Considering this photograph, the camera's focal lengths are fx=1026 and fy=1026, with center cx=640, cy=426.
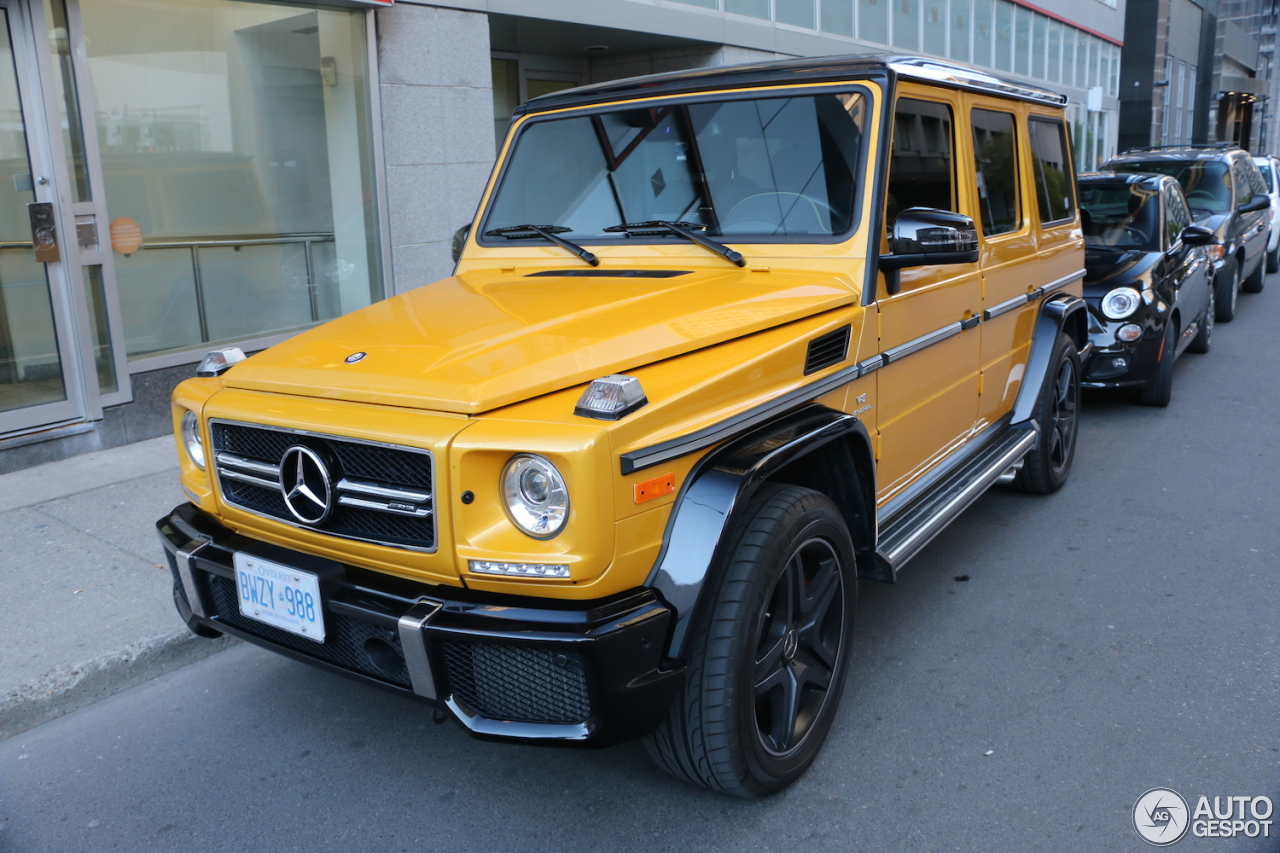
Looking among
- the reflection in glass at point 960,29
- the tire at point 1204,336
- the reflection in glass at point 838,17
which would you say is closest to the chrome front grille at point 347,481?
the tire at point 1204,336

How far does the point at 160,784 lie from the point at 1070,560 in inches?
150

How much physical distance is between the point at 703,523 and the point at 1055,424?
12.0 feet

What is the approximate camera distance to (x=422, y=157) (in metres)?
8.48

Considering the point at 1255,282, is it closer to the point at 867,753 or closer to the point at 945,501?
the point at 945,501

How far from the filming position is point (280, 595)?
271 cm

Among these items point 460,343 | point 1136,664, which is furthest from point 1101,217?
point 460,343

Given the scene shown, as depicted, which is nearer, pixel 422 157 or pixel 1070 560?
pixel 1070 560

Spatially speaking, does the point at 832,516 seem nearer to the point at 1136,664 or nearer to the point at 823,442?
the point at 823,442

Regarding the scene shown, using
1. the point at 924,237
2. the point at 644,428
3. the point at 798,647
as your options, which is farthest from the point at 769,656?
the point at 924,237

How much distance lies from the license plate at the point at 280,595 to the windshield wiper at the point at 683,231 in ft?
5.63

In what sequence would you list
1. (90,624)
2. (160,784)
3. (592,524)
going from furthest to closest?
(90,624) < (160,784) < (592,524)

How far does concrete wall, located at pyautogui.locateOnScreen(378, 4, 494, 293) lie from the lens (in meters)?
8.24

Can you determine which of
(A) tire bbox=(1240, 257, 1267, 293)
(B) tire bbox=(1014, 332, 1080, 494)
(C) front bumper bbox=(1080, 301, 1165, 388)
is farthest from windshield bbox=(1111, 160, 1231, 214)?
(B) tire bbox=(1014, 332, 1080, 494)

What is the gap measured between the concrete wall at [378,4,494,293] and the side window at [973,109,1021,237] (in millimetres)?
5154
